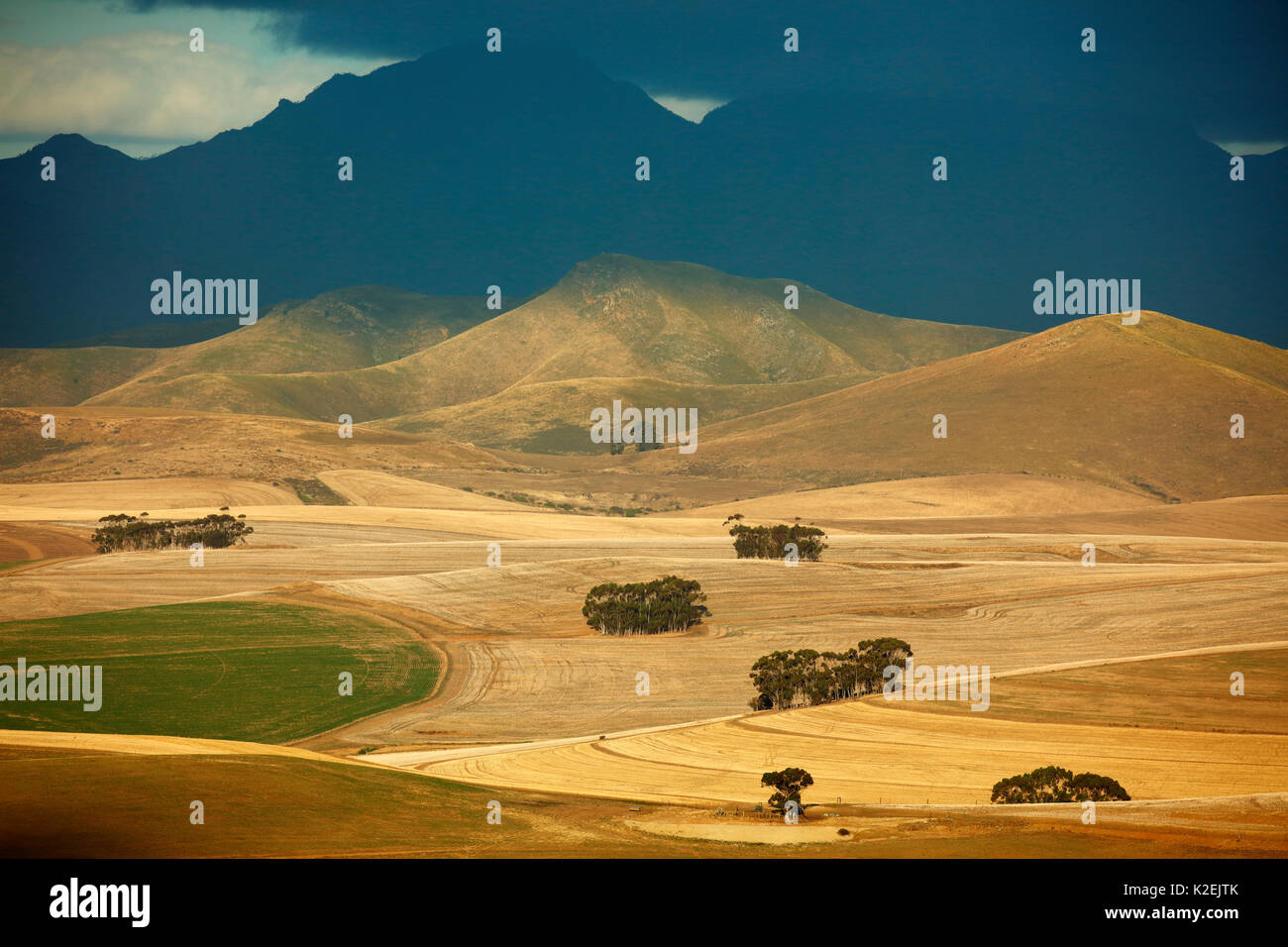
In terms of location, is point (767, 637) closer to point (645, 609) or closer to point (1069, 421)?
point (645, 609)

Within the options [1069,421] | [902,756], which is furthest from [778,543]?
[1069,421]

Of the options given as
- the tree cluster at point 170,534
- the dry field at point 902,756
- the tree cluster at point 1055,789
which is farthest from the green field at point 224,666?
the tree cluster at point 170,534

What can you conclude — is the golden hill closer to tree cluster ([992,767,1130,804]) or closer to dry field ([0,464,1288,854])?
dry field ([0,464,1288,854])

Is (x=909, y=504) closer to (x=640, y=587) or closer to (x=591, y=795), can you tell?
(x=640, y=587)

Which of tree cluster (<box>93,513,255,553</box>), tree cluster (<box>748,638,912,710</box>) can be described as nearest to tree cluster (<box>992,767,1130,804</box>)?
tree cluster (<box>748,638,912,710</box>)

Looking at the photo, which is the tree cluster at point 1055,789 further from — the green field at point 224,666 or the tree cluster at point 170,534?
the tree cluster at point 170,534
